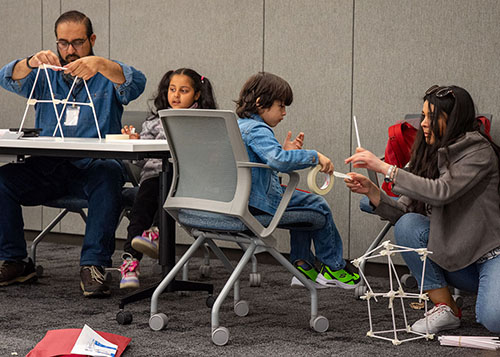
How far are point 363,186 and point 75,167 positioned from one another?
1.47 m

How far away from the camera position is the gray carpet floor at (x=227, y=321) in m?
2.48

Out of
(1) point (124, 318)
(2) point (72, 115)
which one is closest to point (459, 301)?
(1) point (124, 318)

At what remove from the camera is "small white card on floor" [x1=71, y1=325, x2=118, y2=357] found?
2.28 metres

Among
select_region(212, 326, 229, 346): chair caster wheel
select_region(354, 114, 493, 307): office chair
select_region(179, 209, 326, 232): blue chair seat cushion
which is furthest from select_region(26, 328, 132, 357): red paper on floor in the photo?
select_region(354, 114, 493, 307): office chair

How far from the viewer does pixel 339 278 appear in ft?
11.4

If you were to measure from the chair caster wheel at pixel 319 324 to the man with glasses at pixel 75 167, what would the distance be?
106 centimetres

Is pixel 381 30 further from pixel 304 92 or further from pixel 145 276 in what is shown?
pixel 145 276

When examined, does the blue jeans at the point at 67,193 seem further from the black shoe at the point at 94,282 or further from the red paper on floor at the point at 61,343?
the red paper on floor at the point at 61,343

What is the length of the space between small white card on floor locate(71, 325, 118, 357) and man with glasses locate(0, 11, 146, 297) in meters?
0.87

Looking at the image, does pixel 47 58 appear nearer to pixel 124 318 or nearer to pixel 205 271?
pixel 124 318

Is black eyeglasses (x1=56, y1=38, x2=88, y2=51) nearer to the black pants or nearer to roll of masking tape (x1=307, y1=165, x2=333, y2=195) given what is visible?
the black pants

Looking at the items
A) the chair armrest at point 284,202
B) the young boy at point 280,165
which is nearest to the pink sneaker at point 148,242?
the young boy at point 280,165

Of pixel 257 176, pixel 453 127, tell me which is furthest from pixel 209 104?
pixel 453 127

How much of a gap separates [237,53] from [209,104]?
1030mm
